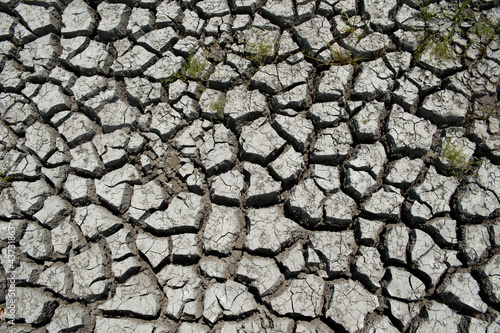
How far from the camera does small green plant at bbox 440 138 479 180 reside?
2213mm

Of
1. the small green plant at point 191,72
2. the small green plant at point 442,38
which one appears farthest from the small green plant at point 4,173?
the small green plant at point 442,38

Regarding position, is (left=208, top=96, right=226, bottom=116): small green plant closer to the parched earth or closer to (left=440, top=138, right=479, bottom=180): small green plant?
the parched earth

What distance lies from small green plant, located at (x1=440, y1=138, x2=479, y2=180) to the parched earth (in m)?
0.01

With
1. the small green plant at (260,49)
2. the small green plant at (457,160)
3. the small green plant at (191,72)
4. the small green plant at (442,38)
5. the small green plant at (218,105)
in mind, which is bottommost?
the small green plant at (457,160)

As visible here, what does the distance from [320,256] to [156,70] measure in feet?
5.45

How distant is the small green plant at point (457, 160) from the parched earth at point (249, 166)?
14 mm

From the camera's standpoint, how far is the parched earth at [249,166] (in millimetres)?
1940

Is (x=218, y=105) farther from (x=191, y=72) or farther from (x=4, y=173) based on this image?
(x=4, y=173)

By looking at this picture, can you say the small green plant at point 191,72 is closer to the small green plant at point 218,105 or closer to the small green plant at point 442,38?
the small green plant at point 218,105

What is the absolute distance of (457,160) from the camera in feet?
7.30

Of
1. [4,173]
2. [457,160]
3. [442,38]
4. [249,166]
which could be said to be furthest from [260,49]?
[4,173]

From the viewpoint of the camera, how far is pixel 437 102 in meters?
2.40

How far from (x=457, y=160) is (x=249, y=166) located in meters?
1.25

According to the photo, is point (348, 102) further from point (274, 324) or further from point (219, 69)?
point (274, 324)
